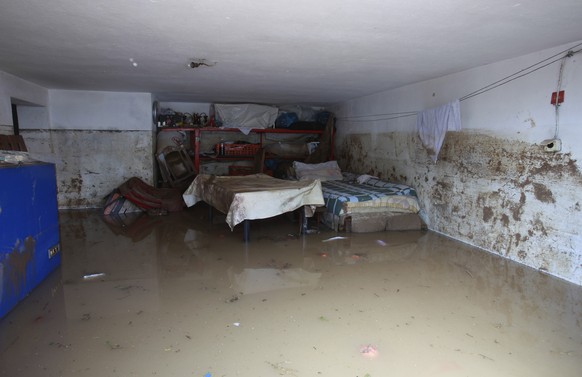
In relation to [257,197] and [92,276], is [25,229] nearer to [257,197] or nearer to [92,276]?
[92,276]

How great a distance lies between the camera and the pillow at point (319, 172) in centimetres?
720

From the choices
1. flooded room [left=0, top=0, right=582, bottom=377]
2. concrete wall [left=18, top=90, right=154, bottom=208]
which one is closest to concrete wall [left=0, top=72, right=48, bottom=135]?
flooded room [left=0, top=0, right=582, bottom=377]

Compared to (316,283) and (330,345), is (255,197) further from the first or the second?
(330,345)

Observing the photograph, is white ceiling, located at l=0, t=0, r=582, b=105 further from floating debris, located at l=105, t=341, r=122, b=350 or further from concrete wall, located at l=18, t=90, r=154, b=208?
floating debris, located at l=105, t=341, r=122, b=350

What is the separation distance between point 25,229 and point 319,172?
17.3 ft

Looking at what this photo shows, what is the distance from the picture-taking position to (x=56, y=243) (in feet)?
12.1

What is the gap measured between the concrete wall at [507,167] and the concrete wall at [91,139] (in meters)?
5.19

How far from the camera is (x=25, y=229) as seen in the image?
3020mm

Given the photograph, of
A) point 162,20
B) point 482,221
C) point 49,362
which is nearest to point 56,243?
point 49,362

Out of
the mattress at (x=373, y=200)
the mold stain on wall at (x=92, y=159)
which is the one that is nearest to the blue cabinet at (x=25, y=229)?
the mattress at (x=373, y=200)

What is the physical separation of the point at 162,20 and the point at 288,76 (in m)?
2.51

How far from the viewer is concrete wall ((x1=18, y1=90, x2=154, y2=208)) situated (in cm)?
673

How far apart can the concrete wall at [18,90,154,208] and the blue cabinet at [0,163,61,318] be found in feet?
12.3

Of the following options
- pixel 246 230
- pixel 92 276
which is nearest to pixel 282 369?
pixel 92 276
